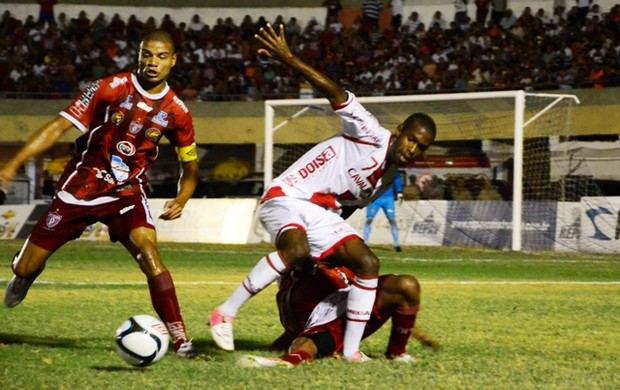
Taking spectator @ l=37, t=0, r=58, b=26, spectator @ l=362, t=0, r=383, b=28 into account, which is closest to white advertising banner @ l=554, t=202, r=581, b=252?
spectator @ l=362, t=0, r=383, b=28

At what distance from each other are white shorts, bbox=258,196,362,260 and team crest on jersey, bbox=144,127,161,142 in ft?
3.47

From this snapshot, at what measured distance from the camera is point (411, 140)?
701 cm

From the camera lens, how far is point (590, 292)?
13414mm

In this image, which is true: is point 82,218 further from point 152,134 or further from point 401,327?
point 401,327

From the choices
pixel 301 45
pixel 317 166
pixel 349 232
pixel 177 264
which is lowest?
pixel 177 264

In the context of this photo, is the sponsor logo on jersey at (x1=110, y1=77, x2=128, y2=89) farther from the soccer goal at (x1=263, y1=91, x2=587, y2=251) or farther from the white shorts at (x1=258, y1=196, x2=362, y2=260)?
the soccer goal at (x1=263, y1=91, x2=587, y2=251)

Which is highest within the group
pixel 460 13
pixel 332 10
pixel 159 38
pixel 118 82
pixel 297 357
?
pixel 332 10

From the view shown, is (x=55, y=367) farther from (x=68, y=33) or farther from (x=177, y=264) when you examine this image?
(x=68, y=33)

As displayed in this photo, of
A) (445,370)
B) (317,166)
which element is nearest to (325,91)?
(317,166)

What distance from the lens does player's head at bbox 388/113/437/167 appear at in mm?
7004

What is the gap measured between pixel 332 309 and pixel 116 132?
2.09m

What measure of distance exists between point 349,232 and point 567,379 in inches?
68.4

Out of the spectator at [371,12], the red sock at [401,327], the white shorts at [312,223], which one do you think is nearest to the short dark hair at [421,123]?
the white shorts at [312,223]

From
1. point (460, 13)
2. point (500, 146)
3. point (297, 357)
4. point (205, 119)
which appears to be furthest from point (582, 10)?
point (297, 357)
